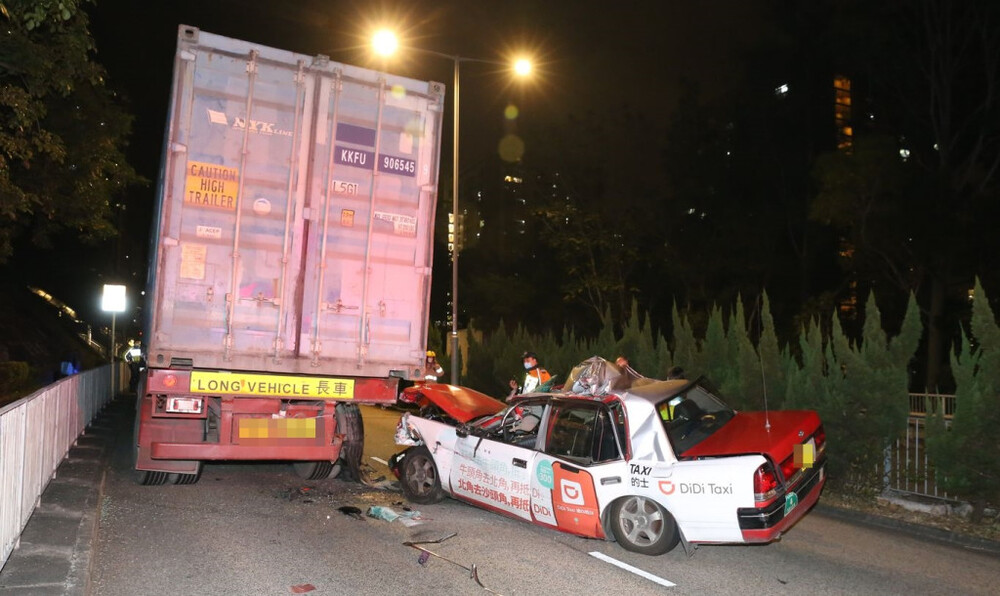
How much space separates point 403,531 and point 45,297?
48433mm

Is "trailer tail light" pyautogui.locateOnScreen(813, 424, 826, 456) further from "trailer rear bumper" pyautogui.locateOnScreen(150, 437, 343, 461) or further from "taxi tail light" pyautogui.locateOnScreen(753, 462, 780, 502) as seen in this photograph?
"trailer rear bumper" pyautogui.locateOnScreen(150, 437, 343, 461)

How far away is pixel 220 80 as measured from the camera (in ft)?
28.0

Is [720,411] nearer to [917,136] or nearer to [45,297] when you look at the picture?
[917,136]

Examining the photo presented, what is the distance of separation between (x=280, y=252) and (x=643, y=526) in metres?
4.74

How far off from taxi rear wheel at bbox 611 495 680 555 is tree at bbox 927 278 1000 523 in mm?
3715

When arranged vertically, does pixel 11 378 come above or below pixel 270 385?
below

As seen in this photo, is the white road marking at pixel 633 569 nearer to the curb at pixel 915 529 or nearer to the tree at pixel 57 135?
the curb at pixel 915 529

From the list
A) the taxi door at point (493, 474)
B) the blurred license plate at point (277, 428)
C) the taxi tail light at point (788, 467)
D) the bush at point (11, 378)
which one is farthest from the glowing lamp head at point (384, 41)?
the taxi tail light at point (788, 467)

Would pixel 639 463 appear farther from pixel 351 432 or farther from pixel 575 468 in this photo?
pixel 351 432

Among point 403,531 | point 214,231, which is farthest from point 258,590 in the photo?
point 214,231

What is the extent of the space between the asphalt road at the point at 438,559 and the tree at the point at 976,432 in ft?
2.99

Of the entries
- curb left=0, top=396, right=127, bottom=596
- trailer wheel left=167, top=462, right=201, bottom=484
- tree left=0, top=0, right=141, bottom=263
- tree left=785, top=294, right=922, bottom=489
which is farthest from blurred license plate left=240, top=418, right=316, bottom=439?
tree left=785, top=294, right=922, bottom=489

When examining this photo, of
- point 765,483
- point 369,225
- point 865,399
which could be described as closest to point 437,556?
point 765,483

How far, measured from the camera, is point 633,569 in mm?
6543
